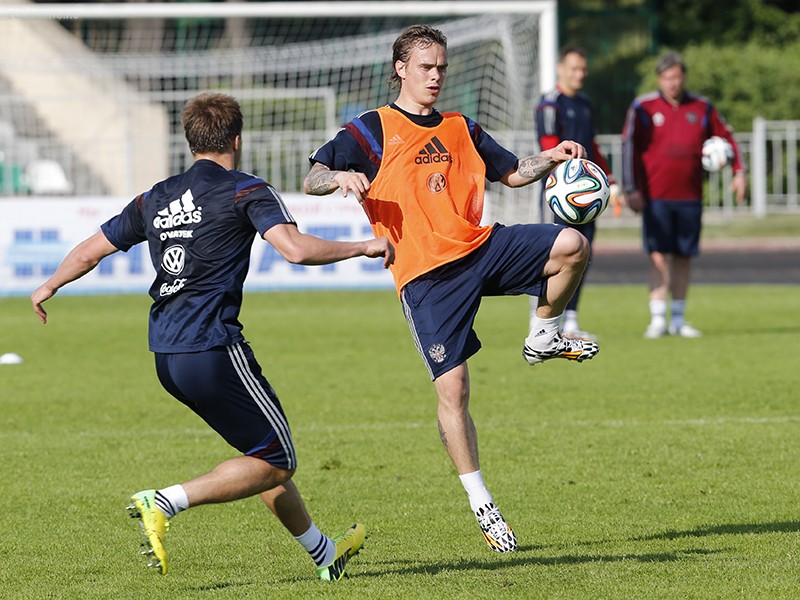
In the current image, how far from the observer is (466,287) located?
621 centimetres

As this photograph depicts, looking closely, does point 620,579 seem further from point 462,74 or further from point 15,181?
point 15,181

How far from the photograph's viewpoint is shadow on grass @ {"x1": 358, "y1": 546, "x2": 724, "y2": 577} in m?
5.64

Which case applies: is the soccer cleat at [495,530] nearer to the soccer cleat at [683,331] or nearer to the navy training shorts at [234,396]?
the navy training shorts at [234,396]

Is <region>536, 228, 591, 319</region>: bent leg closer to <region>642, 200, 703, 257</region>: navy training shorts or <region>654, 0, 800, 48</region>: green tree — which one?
<region>642, 200, 703, 257</region>: navy training shorts

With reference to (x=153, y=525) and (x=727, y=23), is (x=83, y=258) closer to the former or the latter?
(x=153, y=525)

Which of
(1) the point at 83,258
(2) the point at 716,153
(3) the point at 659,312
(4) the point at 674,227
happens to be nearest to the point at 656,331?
(3) the point at 659,312

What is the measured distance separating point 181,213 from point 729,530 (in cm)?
285

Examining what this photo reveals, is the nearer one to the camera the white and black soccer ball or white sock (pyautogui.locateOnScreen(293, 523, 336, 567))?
white sock (pyautogui.locateOnScreen(293, 523, 336, 567))

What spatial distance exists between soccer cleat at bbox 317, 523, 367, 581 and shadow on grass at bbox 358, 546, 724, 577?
0.33ft

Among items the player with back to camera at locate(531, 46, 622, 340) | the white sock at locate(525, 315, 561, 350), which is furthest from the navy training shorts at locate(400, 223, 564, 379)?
the player with back to camera at locate(531, 46, 622, 340)

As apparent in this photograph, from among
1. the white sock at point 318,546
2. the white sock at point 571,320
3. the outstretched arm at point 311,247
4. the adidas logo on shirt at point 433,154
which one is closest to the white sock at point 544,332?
the adidas logo on shirt at point 433,154

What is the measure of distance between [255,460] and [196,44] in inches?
1073

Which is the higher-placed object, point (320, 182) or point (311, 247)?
point (320, 182)

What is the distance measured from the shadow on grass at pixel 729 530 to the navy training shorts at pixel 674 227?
24.5 ft
